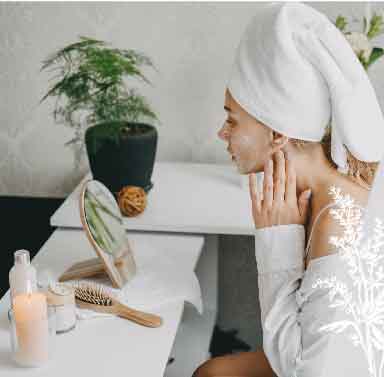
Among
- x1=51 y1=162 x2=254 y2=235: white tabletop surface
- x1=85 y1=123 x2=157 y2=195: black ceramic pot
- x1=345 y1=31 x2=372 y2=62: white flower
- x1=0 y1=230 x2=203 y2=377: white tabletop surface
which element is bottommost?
x1=0 y1=230 x2=203 y2=377: white tabletop surface

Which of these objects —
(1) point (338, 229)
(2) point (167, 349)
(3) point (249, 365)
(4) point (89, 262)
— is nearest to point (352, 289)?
(1) point (338, 229)

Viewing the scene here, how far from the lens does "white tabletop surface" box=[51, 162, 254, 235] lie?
1.69 meters

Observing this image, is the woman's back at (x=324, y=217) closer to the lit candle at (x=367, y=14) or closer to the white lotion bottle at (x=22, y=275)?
the white lotion bottle at (x=22, y=275)

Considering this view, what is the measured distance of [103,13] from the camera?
2.02 m

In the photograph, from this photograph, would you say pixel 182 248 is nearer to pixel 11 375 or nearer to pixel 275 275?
pixel 275 275

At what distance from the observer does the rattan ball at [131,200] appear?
67.0 inches

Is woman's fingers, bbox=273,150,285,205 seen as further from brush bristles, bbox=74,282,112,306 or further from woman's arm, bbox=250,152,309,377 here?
brush bristles, bbox=74,282,112,306

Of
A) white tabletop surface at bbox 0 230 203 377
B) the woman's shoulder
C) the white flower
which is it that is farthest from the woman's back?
the white flower

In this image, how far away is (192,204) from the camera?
70.7 inches

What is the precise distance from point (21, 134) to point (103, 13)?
0.48 meters

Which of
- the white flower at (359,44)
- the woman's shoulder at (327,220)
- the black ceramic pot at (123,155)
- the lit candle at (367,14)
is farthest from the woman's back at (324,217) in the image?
the lit candle at (367,14)

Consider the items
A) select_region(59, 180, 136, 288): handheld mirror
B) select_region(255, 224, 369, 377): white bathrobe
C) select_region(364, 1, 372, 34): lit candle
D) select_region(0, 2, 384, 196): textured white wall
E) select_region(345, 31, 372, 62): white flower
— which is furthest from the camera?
select_region(0, 2, 384, 196): textured white wall

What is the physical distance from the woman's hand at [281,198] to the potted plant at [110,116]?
1.65ft

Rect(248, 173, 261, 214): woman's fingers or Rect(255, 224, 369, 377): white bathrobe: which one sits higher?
Rect(248, 173, 261, 214): woman's fingers
